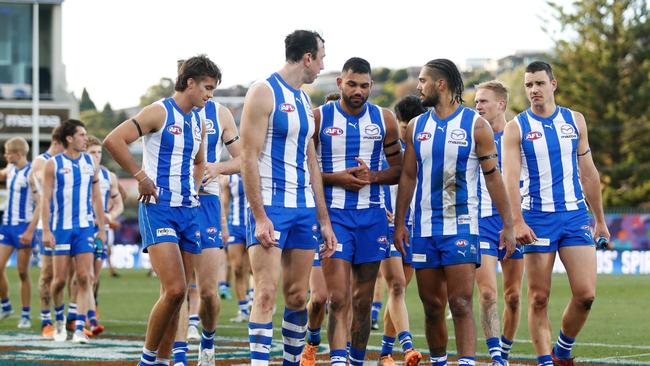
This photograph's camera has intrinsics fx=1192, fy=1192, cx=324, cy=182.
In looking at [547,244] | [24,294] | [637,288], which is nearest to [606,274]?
[637,288]

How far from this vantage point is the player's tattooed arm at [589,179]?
379 inches

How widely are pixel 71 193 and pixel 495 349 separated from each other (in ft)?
20.5

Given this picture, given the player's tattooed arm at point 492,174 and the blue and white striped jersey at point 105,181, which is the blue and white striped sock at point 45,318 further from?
the player's tattooed arm at point 492,174

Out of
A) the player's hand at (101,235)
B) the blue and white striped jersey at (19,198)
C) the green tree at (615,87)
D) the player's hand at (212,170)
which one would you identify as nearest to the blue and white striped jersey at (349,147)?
the player's hand at (212,170)

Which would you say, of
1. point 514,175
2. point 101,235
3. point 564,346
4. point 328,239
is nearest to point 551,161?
point 514,175

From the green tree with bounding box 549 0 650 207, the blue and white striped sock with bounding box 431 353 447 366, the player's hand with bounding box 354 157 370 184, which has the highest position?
the green tree with bounding box 549 0 650 207

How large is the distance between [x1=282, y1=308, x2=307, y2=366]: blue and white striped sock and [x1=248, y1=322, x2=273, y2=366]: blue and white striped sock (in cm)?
29

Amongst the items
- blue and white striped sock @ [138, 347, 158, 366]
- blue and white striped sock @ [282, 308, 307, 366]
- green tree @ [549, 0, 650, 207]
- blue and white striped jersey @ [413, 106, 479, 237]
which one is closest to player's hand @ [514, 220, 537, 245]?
blue and white striped jersey @ [413, 106, 479, 237]

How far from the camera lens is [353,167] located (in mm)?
8992

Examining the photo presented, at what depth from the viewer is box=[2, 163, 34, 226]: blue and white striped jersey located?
16.8m

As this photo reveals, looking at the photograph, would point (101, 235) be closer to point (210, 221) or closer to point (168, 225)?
point (210, 221)

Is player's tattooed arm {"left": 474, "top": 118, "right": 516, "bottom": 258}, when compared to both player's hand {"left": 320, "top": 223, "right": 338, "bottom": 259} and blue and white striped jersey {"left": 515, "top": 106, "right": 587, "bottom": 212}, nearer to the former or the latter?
blue and white striped jersey {"left": 515, "top": 106, "right": 587, "bottom": 212}

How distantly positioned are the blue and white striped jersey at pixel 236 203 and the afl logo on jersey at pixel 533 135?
23.4 feet

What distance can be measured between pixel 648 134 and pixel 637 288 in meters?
35.8
